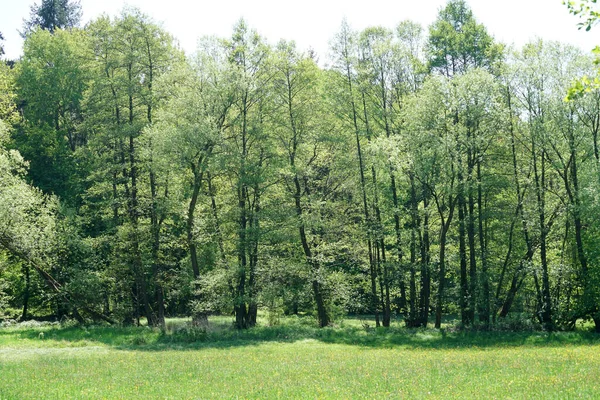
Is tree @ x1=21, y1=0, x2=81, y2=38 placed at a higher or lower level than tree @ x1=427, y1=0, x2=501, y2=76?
higher

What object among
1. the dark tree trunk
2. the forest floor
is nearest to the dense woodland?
the dark tree trunk

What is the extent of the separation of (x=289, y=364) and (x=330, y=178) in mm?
19638

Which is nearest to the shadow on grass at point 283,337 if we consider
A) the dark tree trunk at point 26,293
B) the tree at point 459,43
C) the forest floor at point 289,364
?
the forest floor at point 289,364

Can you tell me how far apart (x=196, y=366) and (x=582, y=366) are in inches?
482

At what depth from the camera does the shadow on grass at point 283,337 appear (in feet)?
83.4

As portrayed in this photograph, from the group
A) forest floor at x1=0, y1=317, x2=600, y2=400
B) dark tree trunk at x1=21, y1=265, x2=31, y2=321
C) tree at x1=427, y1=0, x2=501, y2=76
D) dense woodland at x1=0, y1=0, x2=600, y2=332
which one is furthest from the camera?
dark tree trunk at x1=21, y1=265, x2=31, y2=321

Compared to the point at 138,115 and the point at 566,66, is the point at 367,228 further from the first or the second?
the point at 138,115

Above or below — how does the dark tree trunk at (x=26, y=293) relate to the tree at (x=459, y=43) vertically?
below

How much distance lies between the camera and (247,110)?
34.1m

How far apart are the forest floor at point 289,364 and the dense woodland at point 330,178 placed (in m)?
3.21

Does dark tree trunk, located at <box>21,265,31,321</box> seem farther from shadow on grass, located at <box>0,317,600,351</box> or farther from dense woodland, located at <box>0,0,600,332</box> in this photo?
shadow on grass, located at <box>0,317,600,351</box>

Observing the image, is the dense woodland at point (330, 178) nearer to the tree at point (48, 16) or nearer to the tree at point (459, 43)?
the tree at point (459, 43)

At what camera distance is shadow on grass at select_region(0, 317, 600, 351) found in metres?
25.4

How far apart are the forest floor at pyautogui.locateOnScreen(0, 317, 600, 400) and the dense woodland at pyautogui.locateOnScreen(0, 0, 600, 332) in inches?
127
